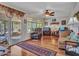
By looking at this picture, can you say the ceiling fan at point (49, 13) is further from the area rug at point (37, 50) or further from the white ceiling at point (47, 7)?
the area rug at point (37, 50)

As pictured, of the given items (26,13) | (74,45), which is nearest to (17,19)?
(26,13)

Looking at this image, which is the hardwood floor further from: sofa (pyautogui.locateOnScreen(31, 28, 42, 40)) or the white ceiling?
the white ceiling

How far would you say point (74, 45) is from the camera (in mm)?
2580

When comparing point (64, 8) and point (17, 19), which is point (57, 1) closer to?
point (64, 8)

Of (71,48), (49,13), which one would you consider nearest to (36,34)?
(49,13)

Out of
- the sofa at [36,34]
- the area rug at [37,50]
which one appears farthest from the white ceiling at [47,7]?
the area rug at [37,50]

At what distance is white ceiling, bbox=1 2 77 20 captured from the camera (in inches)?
100

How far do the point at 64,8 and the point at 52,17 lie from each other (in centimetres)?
27

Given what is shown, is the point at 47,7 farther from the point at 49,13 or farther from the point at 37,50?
the point at 37,50

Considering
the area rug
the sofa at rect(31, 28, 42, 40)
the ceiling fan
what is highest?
the ceiling fan

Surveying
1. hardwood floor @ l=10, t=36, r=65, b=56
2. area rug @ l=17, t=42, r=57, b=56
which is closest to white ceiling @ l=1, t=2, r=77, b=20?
hardwood floor @ l=10, t=36, r=65, b=56

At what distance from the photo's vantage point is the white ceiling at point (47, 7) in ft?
8.36

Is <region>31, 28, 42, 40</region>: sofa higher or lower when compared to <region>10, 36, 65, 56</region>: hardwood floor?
higher

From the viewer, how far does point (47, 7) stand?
2.59 meters
